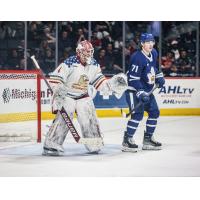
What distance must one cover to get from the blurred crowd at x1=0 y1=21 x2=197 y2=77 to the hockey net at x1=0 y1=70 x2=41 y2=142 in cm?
22

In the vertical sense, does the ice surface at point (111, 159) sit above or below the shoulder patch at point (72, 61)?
below

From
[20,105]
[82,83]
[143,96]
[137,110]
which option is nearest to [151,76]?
[143,96]

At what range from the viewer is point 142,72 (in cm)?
554

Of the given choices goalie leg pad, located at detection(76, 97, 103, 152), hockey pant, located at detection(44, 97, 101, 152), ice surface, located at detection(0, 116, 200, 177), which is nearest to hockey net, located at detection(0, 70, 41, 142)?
ice surface, located at detection(0, 116, 200, 177)

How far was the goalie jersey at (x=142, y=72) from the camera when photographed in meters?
5.51

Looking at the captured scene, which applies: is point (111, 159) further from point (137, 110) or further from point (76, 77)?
point (76, 77)

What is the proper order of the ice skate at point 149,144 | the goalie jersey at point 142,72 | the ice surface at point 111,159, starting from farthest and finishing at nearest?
the ice skate at point 149,144
the goalie jersey at point 142,72
the ice surface at point 111,159

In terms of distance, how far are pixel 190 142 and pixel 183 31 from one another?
61.0 inches

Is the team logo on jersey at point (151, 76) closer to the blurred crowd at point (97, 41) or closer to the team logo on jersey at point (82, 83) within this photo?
the team logo on jersey at point (82, 83)

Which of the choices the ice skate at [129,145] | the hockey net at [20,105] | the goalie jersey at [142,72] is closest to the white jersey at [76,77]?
the goalie jersey at [142,72]

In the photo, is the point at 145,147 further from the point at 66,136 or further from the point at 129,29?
the point at 129,29

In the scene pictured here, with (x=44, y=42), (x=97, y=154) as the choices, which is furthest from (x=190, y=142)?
(x=44, y=42)

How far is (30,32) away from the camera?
22.0ft

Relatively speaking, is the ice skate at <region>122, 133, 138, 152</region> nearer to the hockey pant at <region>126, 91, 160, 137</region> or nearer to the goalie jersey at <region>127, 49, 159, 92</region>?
the hockey pant at <region>126, 91, 160, 137</region>
